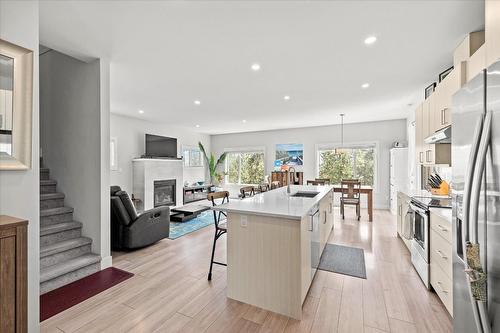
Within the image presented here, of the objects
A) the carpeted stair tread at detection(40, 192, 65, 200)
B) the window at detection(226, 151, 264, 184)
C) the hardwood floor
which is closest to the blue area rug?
the hardwood floor

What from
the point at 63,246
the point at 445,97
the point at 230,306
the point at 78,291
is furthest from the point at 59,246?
the point at 445,97

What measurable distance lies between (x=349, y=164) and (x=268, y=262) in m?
6.05

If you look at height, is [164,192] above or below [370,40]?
below

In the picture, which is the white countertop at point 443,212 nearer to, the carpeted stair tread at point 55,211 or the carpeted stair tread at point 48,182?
the carpeted stair tread at point 55,211

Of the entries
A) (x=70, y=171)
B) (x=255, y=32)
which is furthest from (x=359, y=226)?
(x=70, y=171)

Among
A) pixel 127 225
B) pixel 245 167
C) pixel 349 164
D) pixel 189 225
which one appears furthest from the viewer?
pixel 245 167

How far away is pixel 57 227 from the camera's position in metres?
2.81

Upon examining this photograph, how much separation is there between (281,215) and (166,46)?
2.26 metres

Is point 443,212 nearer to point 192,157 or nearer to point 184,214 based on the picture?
point 184,214

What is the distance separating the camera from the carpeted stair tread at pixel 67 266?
93.4 inches

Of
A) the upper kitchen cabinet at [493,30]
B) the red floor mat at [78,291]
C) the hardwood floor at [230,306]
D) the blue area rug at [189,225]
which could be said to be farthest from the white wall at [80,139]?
the upper kitchen cabinet at [493,30]

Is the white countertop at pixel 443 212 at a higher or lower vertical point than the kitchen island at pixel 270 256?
higher

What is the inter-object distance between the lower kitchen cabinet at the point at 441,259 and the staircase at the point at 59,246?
12.1 feet

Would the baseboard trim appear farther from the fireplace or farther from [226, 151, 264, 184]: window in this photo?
[226, 151, 264, 184]: window
